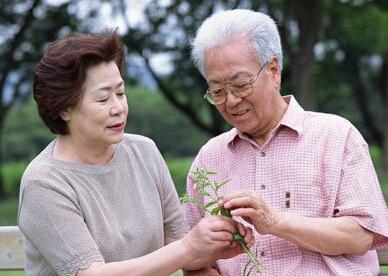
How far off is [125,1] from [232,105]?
16.8m

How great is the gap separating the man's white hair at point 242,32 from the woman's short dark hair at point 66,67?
0.36 meters

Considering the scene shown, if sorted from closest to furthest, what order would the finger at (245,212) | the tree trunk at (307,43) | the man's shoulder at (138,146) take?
the finger at (245,212), the man's shoulder at (138,146), the tree trunk at (307,43)

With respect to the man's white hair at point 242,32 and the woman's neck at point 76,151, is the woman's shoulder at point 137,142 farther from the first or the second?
the man's white hair at point 242,32

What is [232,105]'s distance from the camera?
10.6 ft

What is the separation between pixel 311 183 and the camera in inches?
127

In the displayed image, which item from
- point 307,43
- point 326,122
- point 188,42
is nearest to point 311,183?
point 326,122

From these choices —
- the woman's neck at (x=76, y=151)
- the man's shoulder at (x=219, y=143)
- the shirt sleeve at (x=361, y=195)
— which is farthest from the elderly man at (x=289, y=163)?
the woman's neck at (x=76, y=151)

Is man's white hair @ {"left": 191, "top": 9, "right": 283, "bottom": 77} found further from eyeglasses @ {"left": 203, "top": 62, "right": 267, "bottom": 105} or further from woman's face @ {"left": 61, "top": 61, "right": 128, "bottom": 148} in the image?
woman's face @ {"left": 61, "top": 61, "right": 128, "bottom": 148}

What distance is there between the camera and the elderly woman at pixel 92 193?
2973mm

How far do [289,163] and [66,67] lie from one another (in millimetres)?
933

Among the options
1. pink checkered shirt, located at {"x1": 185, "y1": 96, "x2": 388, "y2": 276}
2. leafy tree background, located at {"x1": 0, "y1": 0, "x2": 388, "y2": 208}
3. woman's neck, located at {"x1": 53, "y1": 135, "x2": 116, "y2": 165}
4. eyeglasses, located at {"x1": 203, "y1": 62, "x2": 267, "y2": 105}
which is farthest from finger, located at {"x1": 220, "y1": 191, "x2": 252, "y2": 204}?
leafy tree background, located at {"x1": 0, "y1": 0, "x2": 388, "y2": 208}

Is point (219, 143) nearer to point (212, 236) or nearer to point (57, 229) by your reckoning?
point (212, 236)

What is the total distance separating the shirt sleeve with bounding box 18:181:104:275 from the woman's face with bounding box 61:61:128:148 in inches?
9.8

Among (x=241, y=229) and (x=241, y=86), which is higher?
(x=241, y=86)
